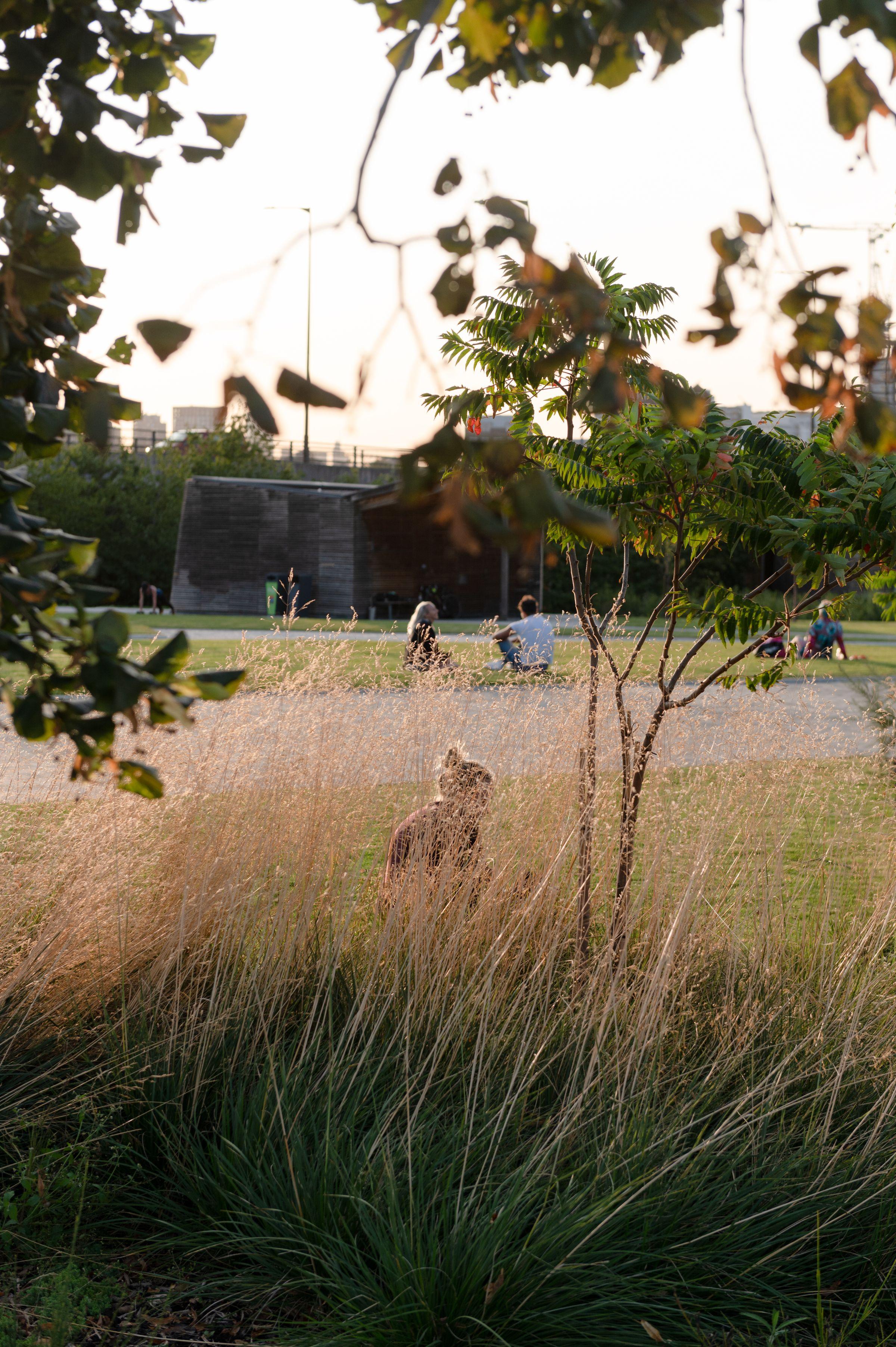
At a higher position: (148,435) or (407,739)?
(148,435)

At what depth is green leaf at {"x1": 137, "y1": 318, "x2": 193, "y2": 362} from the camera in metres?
1.14

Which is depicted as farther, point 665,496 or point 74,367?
point 665,496

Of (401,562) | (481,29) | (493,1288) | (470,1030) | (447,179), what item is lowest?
(493,1288)

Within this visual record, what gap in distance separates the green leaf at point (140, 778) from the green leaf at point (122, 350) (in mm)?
835

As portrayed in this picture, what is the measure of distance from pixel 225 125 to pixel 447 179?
57 centimetres

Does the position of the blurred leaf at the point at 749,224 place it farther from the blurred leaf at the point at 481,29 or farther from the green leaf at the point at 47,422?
the green leaf at the point at 47,422

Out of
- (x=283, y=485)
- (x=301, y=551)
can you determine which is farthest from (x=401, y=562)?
(x=283, y=485)

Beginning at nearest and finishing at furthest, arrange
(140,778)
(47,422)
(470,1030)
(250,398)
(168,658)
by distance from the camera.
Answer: (250,398)
(168,658)
(140,778)
(47,422)
(470,1030)

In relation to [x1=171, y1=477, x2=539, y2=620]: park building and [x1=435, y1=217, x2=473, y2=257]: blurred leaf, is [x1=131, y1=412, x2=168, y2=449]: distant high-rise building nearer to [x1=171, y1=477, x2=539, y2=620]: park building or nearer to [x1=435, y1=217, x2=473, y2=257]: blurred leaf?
[x1=171, y1=477, x2=539, y2=620]: park building

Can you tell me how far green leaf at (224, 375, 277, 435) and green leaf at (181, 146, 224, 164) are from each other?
2.59 feet

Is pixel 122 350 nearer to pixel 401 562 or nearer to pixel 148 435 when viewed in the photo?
pixel 401 562

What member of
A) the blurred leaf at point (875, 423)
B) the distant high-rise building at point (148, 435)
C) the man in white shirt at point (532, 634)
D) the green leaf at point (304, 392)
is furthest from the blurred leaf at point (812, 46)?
the distant high-rise building at point (148, 435)

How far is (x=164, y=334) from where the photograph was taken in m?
1.14

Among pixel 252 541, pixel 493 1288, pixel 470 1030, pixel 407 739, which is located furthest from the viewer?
pixel 252 541
